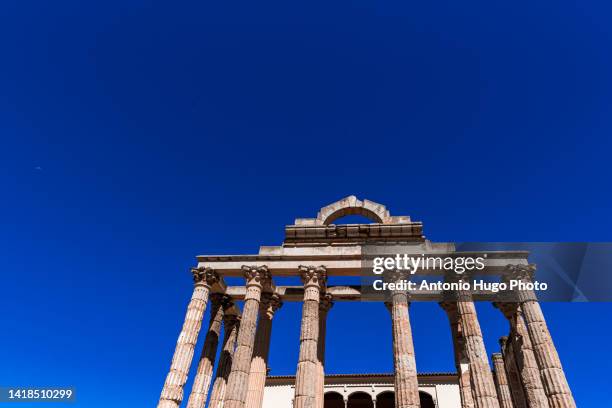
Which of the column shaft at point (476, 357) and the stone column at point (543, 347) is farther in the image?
the column shaft at point (476, 357)

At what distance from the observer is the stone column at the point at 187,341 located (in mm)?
20297

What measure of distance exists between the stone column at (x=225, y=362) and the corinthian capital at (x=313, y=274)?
279 inches

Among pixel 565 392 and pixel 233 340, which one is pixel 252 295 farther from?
pixel 565 392

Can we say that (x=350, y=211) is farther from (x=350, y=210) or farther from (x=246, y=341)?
(x=246, y=341)

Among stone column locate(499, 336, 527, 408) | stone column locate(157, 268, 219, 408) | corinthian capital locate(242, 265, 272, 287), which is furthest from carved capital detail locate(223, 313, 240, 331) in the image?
stone column locate(499, 336, 527, 408)

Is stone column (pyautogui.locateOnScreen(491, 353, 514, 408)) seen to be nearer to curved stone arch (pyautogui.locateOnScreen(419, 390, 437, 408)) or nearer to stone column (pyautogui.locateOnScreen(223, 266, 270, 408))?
curved stone arch (pyautogui.locateOnScreen(419, 390, 437, 408))

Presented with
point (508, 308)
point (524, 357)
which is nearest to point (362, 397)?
point (524, 357)

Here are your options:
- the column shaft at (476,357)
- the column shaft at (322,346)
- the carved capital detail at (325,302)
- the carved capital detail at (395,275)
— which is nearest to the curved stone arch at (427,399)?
the carved capital detail at (325,302)

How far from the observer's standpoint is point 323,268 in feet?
77.4

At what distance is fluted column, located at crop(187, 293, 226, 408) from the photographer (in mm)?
23141

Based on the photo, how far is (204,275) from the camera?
80.8ft

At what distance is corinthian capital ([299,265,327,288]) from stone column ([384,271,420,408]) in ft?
12.0

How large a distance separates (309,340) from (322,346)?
9.67ft

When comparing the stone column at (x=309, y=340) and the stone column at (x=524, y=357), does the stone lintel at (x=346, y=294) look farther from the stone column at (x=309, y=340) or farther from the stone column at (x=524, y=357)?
the stone column at (x=309, y=340)
